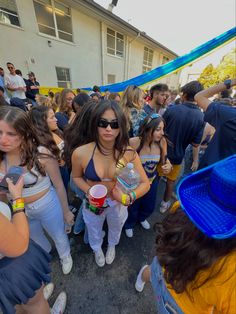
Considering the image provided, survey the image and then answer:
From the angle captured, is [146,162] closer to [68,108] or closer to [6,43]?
[68,108]

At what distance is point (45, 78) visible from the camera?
27.9 feet

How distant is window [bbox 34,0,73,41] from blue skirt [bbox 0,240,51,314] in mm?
10532

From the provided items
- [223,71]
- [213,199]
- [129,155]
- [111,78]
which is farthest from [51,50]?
[223,71]

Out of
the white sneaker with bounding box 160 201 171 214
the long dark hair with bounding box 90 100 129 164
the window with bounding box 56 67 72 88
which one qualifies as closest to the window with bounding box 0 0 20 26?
the window with bounding box 56 67 72 88

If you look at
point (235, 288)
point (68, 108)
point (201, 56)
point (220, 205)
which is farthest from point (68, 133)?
point (201, 56)

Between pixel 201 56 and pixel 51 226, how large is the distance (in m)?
4.45

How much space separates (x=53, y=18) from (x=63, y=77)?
2.83 metres

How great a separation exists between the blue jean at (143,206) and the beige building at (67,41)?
8579 millimetres

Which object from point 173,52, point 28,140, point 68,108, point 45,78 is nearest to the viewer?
point 28,140

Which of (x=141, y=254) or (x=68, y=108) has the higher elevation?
(x=68, y=108)

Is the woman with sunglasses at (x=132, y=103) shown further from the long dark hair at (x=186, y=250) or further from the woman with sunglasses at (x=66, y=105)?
the long dark hair at (x=186, y=250)

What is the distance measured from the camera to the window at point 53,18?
25.1 feet

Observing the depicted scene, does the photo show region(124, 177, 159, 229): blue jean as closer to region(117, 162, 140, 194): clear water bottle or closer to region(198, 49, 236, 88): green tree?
region(117, 162, 140, 194): clear water bottle

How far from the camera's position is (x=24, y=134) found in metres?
1.51
